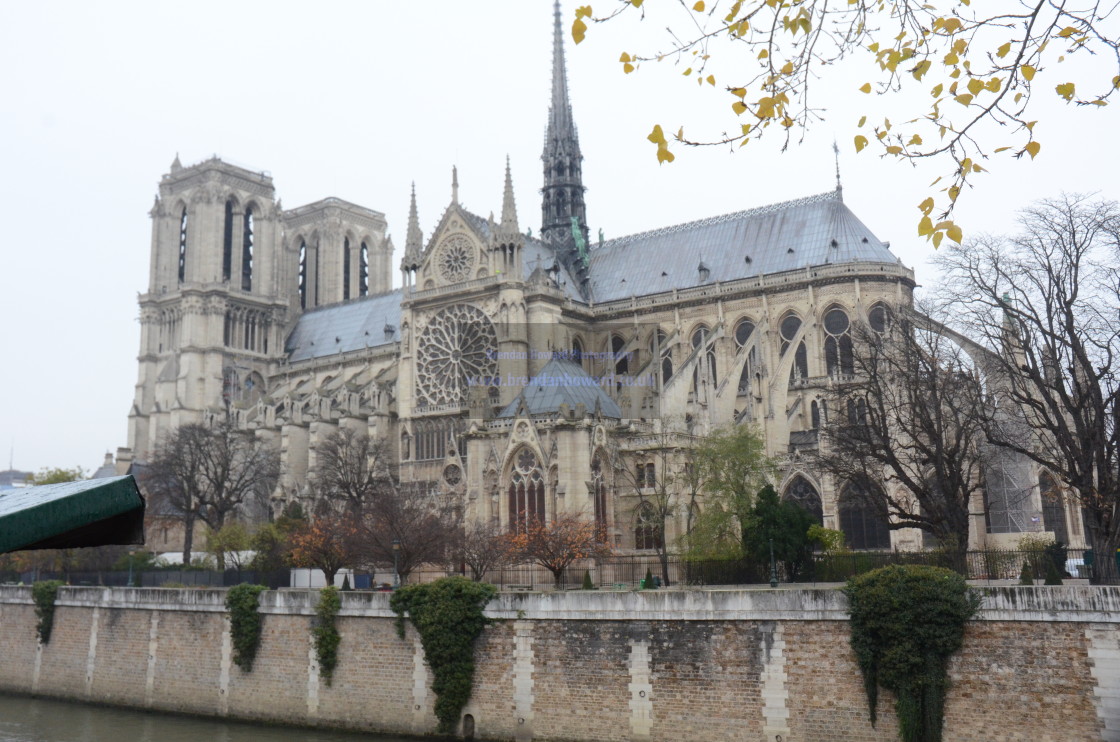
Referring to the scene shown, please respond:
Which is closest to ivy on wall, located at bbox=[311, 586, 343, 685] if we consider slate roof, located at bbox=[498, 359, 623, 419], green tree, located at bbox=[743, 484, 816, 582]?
green tree, located at bbox=[743, 484, 816, 582]

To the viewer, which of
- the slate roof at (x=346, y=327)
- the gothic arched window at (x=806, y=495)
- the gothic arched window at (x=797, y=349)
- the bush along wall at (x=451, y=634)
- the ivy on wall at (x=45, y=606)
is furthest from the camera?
the slate roof at (x=346, y=327)

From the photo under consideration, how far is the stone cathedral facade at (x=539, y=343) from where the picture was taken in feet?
135

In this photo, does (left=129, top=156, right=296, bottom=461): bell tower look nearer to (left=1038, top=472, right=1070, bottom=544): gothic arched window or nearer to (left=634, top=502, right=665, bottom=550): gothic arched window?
(left=634, top=502, right=665, bottom=550): gothic arched window

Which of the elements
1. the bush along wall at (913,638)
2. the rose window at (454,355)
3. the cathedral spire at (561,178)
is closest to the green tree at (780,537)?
the bush along wall at (913,638)

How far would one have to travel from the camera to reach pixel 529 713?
2436 cm

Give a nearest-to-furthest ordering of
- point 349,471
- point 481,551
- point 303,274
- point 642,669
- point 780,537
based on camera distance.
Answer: point 642,669 → point 780,537 → point 481,551 → point 349,471 → point 303,274

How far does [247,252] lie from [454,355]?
111ft

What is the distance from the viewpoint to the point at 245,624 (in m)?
29.9

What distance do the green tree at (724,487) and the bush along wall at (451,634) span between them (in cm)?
1015

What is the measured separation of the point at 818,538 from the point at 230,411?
157 ft

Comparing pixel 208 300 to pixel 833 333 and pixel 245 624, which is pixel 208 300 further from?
pixel 245 624

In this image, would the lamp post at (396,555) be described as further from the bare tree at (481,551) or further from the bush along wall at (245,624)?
the bush along wall at (245,624)

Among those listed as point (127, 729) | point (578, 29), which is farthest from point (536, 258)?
point (578, 29)

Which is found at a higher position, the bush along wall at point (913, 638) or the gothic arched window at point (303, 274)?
the gothic arched window at point (303, 274)
